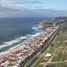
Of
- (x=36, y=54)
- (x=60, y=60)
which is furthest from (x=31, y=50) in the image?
(x=60, y=60)

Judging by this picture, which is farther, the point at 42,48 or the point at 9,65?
→ the point at 42,48

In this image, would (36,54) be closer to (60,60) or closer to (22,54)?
(22,54)

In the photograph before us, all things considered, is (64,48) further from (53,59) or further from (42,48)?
(53,59)

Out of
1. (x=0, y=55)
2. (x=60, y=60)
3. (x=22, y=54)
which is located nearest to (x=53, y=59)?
(x=60, y=60)

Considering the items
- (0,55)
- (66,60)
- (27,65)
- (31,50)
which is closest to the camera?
(27,65)

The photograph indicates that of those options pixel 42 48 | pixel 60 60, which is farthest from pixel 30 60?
pixel 42 48

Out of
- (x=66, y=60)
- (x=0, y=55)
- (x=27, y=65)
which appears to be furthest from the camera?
(x=0, y=55)

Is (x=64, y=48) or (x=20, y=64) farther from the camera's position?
(x=64, y=48)

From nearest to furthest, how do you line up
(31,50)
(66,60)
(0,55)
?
(66,60)
(0,55)
(31,50)

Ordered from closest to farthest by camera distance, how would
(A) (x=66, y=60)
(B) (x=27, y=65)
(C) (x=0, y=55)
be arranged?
1. (B) (x=27, y=65)
2. (A) (x=66, y=60)
3. (C) (x=0, y=55)
